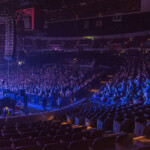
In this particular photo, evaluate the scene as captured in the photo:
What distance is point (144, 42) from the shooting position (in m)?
26.6

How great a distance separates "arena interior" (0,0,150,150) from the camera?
545 centimetres

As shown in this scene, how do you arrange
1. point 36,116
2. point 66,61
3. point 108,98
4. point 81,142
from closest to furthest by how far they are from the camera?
point 81,142 → point 36,116 → point 108,98 → point 66,61

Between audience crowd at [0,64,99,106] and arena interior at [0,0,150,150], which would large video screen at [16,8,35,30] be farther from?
audience crowd at [0,64,99,106]

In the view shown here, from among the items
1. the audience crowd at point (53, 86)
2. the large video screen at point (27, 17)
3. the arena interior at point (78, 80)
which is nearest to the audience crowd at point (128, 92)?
the arena interior at point (78, 80)

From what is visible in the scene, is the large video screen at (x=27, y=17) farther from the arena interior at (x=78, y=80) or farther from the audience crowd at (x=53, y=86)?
the audience crowd at (x=53, y=86)

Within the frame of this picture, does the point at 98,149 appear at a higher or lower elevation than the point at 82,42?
lower

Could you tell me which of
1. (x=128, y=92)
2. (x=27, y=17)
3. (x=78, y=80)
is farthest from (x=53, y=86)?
(x=128, y=92)

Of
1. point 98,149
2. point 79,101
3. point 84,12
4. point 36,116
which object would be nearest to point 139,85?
point 79,101

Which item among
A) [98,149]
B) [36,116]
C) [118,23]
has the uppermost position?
[118,23]

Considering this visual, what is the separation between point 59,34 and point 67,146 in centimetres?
3128

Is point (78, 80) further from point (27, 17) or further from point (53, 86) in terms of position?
point (27, 17)

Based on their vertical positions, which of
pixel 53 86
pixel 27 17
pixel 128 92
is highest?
pixel 27 17

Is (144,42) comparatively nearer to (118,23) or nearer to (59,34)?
(118,23)

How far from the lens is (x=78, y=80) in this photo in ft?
63.9
